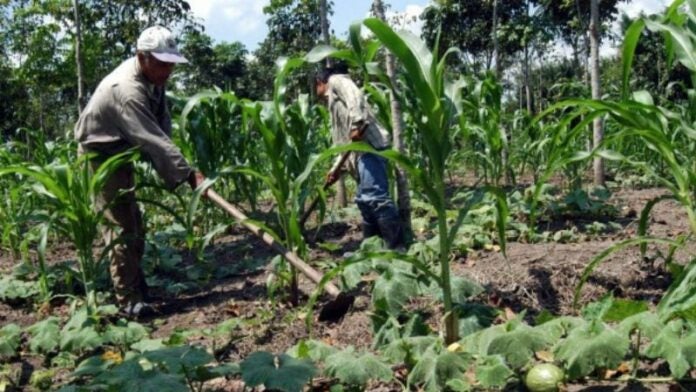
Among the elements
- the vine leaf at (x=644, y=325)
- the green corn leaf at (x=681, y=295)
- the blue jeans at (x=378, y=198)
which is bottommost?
the vine leaf at (x=644, y=325)

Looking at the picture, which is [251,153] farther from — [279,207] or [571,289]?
[571,289]

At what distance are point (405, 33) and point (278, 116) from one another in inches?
50.3

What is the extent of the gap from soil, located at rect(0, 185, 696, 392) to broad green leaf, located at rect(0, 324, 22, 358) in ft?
0.36

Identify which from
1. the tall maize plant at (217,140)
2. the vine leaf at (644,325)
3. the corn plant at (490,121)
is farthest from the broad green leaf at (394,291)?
the corn plant at (490,121)

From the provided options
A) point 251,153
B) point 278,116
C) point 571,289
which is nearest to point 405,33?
point 278,116

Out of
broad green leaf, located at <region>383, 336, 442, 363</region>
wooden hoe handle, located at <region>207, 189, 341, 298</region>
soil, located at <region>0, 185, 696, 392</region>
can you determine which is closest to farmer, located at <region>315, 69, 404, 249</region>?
soil, located at <region>0, 185, 696, 392</region>

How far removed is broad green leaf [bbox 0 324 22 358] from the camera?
Answer: 3004mm

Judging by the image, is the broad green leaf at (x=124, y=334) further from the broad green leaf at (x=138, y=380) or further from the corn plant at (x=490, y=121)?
the corn plant at (x=490, y=121)

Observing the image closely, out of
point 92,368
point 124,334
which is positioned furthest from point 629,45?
point 124,334

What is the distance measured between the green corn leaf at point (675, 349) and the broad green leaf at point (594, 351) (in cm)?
8

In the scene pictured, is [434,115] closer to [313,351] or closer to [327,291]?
[313,351]

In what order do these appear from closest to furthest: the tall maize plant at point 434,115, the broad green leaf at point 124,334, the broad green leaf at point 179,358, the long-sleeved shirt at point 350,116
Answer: the broad green leaf at point 179,358
the tall maize plant at point 434,115
the broad green leaf at point 124,334
the long-sleeved shirt at point 350,116

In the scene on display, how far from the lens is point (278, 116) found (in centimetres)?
353

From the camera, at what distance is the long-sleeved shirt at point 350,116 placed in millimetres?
4426
